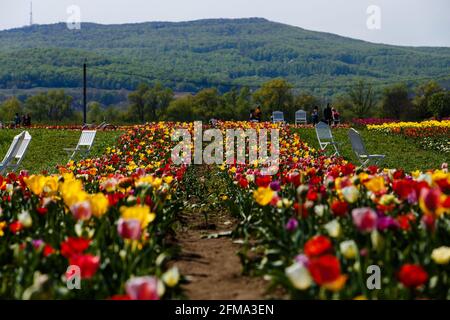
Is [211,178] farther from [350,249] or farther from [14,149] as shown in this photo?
[350,249]

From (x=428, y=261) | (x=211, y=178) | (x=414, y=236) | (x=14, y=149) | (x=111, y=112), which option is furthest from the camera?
(x=111, y=112)

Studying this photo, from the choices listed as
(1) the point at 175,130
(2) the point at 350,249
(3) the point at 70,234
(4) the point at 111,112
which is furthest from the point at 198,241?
(4) the point at 111,112

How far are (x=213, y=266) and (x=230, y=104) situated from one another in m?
99.5

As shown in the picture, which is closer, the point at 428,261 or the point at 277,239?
the point at 428,261

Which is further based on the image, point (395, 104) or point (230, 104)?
point (230, 104)

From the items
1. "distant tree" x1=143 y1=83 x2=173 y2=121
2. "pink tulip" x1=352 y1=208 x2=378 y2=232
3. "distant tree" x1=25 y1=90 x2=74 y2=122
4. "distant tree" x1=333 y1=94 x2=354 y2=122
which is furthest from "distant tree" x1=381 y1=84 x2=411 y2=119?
"pink tulip" x1=352 y1=208 x2=378 y2=232

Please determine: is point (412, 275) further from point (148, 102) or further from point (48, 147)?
point (148, 102)

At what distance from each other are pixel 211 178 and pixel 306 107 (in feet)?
275

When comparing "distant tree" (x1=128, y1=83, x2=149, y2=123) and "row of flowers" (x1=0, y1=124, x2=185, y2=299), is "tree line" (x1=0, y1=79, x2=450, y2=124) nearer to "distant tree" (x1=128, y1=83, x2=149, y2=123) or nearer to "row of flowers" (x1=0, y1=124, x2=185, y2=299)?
"distant tree" (x1=128, y1=83, x2=149, y2=123)

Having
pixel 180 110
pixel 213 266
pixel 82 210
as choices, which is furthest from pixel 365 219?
pixel 180 110

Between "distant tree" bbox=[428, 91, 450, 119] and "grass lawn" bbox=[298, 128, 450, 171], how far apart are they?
21527 millimetres

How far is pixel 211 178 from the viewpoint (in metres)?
12.5

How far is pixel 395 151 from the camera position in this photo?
19.8 m

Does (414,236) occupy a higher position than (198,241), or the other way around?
(414,236)
